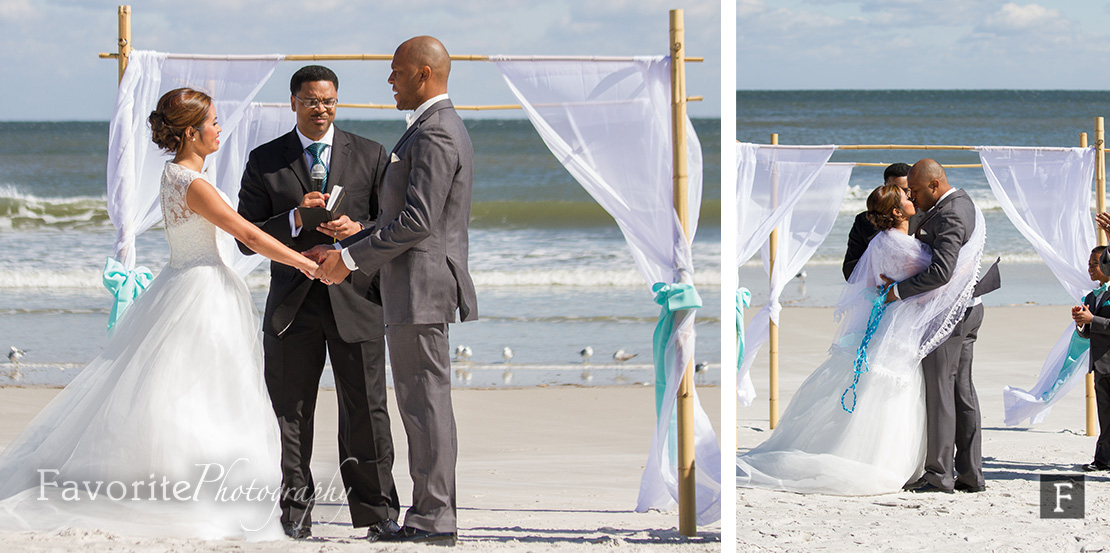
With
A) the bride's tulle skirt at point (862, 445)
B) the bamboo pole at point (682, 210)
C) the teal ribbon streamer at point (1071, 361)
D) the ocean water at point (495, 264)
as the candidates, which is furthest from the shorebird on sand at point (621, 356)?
the bamboo pole at point (682, 210)

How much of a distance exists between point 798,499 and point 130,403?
9.39 ft

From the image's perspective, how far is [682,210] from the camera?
138 inches

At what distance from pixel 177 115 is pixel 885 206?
3.16m

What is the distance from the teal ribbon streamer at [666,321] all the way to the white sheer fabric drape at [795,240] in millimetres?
2814

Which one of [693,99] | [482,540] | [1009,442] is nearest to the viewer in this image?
[482,540]

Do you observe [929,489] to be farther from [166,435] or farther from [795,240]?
[166,435]

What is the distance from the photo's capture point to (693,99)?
161 inches

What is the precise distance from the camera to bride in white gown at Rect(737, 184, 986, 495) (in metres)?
4.73

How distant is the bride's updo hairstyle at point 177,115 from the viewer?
340 centimetres

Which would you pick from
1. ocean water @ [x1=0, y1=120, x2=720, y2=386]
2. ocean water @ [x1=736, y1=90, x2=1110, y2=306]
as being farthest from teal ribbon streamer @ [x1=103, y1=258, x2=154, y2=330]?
ocean water @ [x1=736, y1=90, x2=1110, y2=306]

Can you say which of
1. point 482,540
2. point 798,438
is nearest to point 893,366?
Result: point 798,438

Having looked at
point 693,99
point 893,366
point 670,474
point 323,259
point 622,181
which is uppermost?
point 693,99

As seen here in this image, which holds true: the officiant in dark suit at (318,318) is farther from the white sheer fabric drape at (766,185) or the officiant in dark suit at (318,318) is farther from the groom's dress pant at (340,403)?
the white sheer fabric drape at (766,185)

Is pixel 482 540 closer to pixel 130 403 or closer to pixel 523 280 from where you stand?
pixel 130 403
